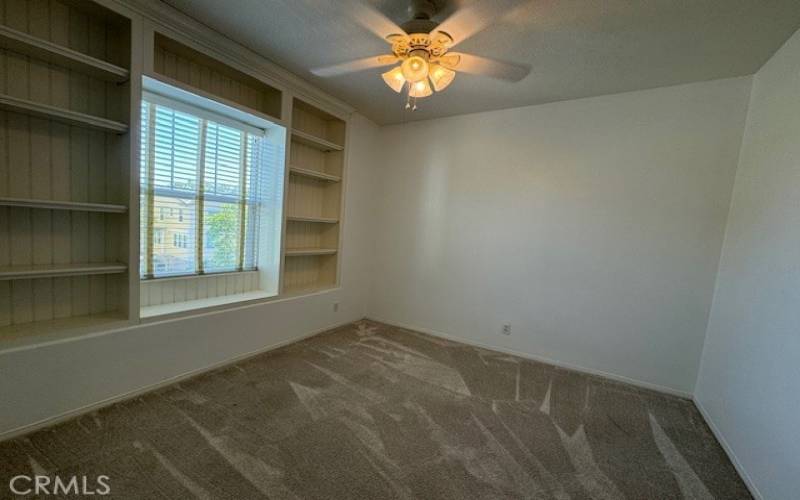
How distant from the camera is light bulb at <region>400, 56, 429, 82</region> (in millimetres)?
1771

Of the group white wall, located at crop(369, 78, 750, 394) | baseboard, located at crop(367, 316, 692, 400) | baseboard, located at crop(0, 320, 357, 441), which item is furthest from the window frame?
baseboard, located at crop(367, 316, 692, 400)

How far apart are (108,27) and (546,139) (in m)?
3.59

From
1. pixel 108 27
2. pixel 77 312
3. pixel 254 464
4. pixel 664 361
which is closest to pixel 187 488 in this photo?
pixel 254 464

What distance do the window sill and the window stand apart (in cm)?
25

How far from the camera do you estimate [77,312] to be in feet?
6.85

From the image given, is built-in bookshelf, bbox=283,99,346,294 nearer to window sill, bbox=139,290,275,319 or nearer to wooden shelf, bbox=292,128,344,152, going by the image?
wooden shelf, bbox=292,128,344,152

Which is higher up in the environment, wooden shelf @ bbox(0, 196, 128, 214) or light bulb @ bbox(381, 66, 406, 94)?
light bulb @ bbox(381, 66, 406, 94)

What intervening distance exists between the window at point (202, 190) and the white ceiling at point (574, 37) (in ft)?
2.39

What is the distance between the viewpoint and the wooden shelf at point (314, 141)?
10.2 ft

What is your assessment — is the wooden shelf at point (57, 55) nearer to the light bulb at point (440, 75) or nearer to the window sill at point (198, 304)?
the window sill at point (198, 304)

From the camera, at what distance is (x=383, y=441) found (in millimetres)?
1852

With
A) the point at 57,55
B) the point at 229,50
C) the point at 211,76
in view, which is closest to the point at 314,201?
the point at 211,76

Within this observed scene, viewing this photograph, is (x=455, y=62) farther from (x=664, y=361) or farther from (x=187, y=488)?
(x=664, y=361)
